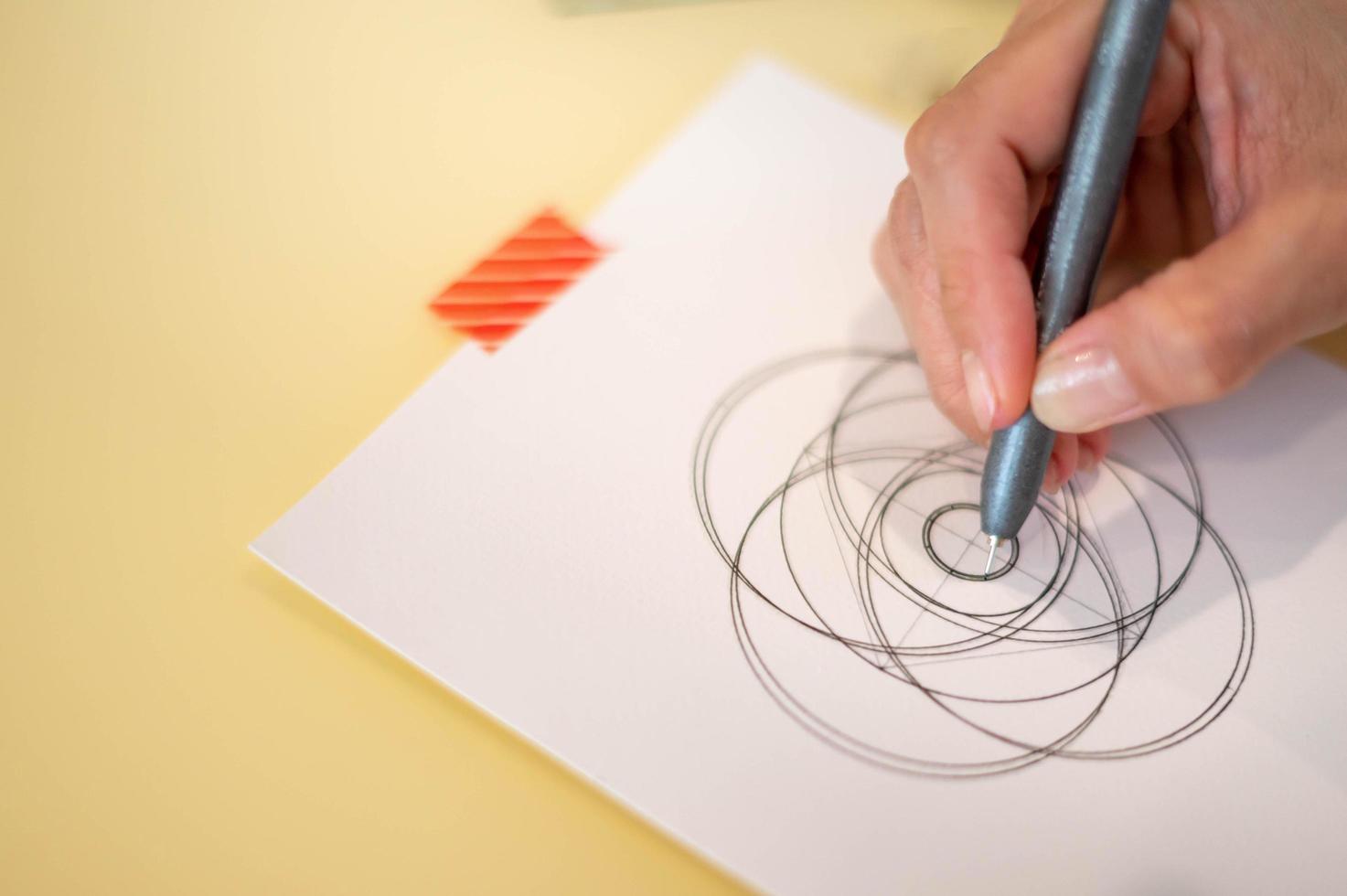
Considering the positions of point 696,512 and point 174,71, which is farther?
point 174,71

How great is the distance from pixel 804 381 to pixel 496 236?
0.75 ft

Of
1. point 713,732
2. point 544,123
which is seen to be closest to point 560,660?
point 713,732

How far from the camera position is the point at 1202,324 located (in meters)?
0.52

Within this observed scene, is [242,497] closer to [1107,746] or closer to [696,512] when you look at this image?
[696,512]

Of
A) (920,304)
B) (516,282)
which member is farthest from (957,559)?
(516,282)

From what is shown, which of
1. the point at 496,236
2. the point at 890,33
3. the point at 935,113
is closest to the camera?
the point at 935,113

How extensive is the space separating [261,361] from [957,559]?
410 millimetres

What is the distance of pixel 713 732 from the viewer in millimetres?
525

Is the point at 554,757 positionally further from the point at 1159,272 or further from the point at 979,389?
the point at 1159,272

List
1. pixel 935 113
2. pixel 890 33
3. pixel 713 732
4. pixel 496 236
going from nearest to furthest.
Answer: pixel 713 732 < pixel 935 113 < pixel 496 236 < pixel 890 33

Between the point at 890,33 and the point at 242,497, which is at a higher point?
the point at 890,33

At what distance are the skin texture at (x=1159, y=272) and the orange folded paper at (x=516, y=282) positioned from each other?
192mm

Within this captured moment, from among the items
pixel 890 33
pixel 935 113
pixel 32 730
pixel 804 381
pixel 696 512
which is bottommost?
pixel 32 730

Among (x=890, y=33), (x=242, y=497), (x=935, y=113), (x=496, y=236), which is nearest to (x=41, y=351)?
(x=242, y=497)
